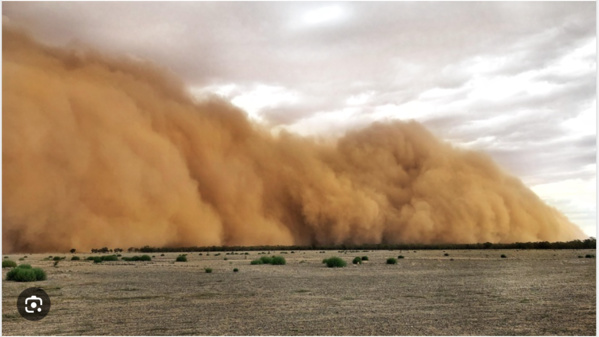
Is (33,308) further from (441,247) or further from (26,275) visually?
(441,247)

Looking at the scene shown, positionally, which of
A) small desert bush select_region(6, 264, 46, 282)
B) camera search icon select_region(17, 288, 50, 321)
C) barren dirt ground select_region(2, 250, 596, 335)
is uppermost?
small desert bush select_region(6, 264, 46, 282)

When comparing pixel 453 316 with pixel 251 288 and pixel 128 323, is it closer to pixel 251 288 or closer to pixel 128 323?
pixel 128 323

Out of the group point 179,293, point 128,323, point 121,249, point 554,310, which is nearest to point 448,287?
point 554,310

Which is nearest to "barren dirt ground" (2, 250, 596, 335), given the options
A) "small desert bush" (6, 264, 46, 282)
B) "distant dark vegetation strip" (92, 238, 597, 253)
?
"small desert bush" (6, 264, 46, 282)

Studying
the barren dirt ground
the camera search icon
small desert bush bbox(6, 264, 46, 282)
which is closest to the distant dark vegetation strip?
small desert bush bbox(6, 264, 46, 282)

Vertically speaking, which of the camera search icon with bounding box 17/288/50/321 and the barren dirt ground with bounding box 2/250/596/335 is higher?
the camera search icon with bounding box 17/288/50/321

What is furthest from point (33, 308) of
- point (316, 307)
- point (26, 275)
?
point (26, 275)

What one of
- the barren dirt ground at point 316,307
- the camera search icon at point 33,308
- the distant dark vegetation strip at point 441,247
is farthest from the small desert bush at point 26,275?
the distant dark vegetation strip at point 441,247

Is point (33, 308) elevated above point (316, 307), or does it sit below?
above

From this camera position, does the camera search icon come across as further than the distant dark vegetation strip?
No

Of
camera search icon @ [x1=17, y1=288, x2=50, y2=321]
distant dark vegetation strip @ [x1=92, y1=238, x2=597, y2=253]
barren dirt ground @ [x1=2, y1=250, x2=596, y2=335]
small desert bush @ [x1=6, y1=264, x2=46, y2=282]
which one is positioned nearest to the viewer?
barren dirt ground @ [x1=2, y1=250, x2=596, y2=335]

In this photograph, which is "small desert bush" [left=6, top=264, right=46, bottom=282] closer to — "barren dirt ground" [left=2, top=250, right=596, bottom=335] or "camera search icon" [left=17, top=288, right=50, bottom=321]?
"barren dirt ground" [left=2, top=250, right=596, bottom=335]

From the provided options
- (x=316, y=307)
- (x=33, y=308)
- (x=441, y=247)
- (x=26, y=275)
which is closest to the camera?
(x=33, y=308)

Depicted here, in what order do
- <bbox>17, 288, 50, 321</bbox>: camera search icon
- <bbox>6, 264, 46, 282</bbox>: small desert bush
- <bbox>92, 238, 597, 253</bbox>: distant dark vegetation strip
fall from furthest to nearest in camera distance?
<bbox>92, 238, 597, 253</bbox>: distant dark vegetation strip
<bbox>6, 264, 46, 282</bbox>: small desert bush
<bbox>17, 288, 50, 321</bbox>: camera search icon
